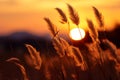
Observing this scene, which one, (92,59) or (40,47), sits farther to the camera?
(40,47)

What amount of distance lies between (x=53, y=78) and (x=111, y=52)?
3.21 ft

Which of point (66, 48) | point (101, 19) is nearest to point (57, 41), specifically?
point (66, 48)

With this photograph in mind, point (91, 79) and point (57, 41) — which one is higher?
point (57, 41)

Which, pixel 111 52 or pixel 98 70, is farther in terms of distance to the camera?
pixel 98 70

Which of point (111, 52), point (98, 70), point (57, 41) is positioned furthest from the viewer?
point (98, 70)

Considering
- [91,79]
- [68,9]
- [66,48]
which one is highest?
[68,9]

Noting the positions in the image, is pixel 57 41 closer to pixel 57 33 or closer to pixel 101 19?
pixel 57 33

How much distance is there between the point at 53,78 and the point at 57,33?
0.48m

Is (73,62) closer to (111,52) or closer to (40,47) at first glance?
(40,47)

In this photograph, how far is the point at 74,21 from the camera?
5801mm

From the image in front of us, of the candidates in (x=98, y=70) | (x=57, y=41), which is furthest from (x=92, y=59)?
(x=57, y=41)

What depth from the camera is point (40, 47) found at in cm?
625

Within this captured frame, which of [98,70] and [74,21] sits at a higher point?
[74,21]

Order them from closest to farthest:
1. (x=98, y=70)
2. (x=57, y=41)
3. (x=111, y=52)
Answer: (x=111, y=52), (x=57, y=41), (x=98, y=70)
